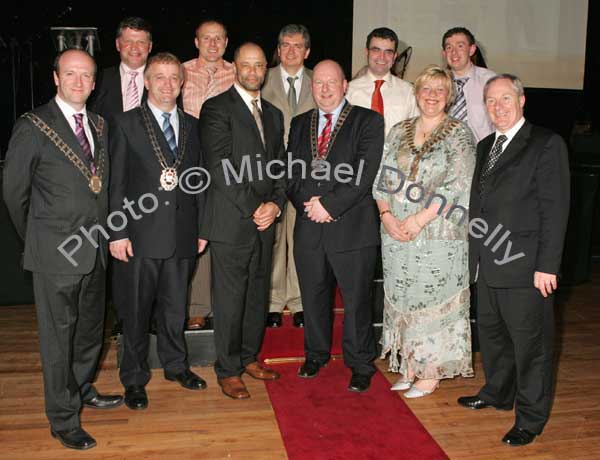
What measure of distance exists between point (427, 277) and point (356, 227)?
0.42 m

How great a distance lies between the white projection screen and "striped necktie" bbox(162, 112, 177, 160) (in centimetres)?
402

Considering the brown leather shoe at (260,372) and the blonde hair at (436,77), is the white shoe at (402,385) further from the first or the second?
the blonde hair at (436,77)

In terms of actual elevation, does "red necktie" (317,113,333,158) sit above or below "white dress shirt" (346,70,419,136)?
below

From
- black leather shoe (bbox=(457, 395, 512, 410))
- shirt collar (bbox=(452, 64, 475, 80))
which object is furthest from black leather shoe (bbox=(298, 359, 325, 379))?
shirt collar (bbox=(452, 64, 475, 80))

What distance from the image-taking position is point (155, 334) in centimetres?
387

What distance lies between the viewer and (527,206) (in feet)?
9.55

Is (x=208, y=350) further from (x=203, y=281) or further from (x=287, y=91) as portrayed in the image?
(x=287, y=91)

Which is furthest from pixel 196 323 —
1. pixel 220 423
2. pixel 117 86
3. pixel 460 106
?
pixel 460 106

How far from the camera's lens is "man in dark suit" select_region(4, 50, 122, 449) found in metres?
2.79

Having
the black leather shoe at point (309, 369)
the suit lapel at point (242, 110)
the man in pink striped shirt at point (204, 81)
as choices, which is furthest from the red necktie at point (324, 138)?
the black leather shoe at point (309, 369)

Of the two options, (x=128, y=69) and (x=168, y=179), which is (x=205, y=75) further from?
(x=168, y=179)

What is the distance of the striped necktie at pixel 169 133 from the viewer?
3273mm

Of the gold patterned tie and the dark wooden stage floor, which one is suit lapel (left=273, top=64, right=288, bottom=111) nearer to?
the gold patterned tie

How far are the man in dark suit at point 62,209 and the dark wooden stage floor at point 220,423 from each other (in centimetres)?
20
